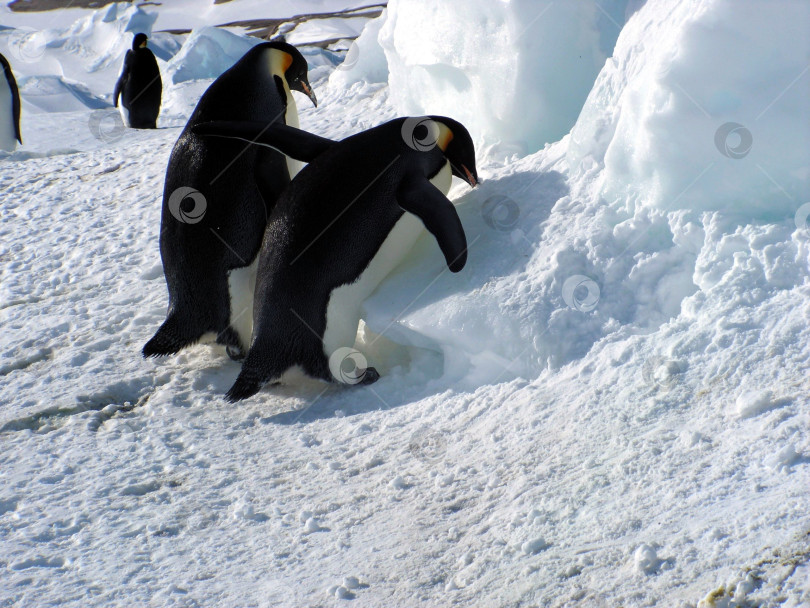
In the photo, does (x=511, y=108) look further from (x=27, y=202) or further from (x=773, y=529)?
(x=27, y=202)

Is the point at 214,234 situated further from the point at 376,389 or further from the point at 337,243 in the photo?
the point at 376,389

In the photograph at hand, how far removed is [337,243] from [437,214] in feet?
1.11

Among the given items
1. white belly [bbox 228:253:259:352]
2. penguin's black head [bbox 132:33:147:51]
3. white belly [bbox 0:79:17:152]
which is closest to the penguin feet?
white belly [bbox 228:253:259:352]

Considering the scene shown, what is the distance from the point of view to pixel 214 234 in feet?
10.0

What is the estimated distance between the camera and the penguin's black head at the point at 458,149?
10.2ft

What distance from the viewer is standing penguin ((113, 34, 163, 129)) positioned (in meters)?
8.22

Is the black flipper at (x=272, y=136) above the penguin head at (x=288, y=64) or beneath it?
beneath

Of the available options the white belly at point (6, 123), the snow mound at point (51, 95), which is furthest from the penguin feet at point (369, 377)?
the snow mound at point (51, 95)

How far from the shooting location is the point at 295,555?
6.18ft

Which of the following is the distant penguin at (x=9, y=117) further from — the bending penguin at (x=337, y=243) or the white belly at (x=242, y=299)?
the bending penguin at (x=337, y=243)

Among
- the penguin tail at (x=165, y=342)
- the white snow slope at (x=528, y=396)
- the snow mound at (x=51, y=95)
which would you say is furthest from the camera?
the snow mound at (x=51, y=95)

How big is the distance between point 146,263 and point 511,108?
5.57 feet

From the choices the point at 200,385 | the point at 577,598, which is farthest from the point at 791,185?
the point at 200,385

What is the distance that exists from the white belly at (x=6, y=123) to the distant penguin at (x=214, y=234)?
4.18 meters
